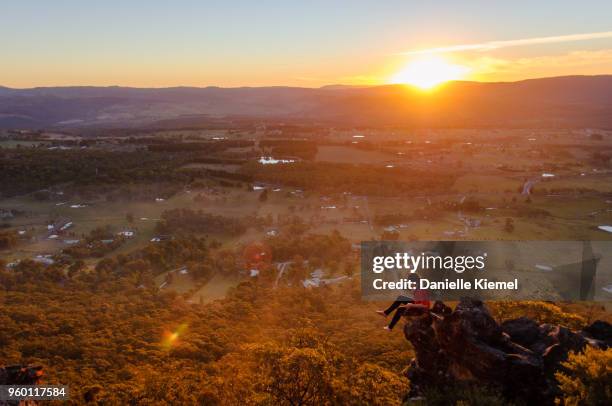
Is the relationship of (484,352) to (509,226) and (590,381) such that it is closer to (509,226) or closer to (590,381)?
(590,381)

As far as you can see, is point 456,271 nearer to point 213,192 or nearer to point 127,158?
point 213,192

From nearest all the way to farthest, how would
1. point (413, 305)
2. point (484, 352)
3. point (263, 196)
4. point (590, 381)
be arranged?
point (590, 381)
point (413, 305)
point (484, 352)
point (263, 196)

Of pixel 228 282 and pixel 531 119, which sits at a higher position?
pixel 531 119

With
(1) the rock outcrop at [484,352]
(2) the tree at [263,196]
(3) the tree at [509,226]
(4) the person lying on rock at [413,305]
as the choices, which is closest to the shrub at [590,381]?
(1) the rock outcrop at [484,352]

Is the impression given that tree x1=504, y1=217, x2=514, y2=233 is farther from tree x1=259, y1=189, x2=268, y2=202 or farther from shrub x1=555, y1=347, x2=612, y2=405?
shrub x1=555, y1=347, x2=612, y2=405

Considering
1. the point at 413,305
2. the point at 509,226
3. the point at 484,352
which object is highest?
the point at 413,305

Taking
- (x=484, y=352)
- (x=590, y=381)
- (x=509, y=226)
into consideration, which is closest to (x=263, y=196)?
(x=509, y=226)

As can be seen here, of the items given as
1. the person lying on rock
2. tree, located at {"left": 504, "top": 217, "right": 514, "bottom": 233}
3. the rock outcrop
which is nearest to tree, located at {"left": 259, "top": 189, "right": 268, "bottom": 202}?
tree, located at {"left": 504, "top": 217, "right": 514, "bottom": 233}

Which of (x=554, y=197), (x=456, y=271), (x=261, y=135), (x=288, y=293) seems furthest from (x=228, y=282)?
(x=261, y=135)
